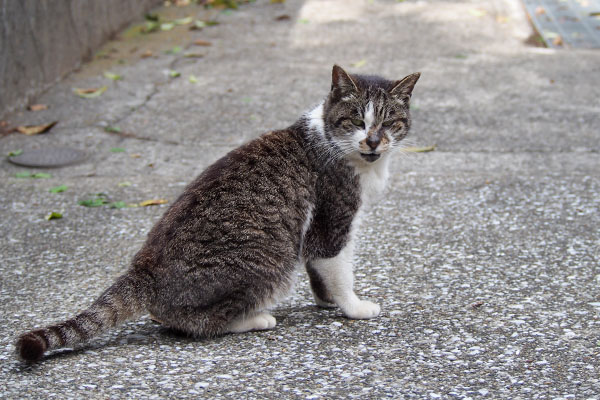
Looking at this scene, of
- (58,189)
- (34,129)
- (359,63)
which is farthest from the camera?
(359,63)

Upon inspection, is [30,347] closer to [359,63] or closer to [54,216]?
[54,216]

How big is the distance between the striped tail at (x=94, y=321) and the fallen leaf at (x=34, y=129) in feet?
12.2

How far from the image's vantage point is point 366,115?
3.80 m

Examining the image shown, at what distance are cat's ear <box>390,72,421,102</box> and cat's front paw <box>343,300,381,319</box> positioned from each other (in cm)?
107

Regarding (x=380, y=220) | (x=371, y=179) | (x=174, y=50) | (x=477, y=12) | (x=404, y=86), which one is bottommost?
(x=380, y=220)

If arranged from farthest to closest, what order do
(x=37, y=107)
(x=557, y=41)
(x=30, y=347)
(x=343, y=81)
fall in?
(x=557, y=41), (x=37, y=107), (x=343, y=81), (x=30, y=347)

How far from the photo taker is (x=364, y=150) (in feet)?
12.3

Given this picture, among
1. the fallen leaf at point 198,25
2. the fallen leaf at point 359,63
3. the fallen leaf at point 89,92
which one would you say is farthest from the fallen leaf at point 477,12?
the fallen leaf at point 89,92

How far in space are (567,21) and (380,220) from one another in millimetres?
5722

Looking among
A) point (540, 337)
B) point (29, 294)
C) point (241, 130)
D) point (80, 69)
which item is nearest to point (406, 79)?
point (540, 337)

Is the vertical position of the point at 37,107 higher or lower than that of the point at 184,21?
lower

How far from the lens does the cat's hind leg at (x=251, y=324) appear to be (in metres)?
3.67

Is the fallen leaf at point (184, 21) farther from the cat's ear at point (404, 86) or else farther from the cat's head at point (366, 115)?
the cat's ear at point (404, 86)

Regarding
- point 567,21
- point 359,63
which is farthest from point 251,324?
point 567,21
